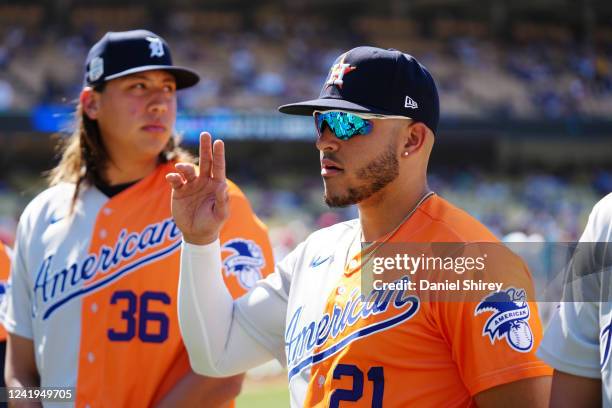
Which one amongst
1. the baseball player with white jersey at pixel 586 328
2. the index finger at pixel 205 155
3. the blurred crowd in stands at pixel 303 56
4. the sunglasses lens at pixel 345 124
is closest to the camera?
the baseball player with white jersey at pixel 586 328

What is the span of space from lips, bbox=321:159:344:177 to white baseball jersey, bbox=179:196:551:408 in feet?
0.72

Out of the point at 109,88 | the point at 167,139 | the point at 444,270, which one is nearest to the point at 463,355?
the point at 444,270

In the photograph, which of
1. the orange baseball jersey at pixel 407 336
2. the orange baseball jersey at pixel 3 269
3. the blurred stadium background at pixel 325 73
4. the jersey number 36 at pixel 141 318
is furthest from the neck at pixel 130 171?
the blurred stadium background at pixel 325 73

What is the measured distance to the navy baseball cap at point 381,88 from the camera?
2.12m

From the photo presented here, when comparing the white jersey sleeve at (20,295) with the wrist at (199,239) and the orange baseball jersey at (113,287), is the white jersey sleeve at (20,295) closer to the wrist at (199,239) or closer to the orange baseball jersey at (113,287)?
the orange baseball jersey at (113,287)

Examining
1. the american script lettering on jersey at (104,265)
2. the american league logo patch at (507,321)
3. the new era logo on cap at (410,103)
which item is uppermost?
the new era logo on cap at (410,103)

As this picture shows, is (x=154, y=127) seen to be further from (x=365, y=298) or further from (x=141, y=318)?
(x=365, y=298)

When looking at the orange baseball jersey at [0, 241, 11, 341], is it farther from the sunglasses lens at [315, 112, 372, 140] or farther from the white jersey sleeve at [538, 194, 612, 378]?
the white jersey sleeve at [538, 194, 612, 378]

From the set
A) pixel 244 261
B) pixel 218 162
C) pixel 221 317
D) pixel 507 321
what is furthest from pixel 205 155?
pixel 507 321

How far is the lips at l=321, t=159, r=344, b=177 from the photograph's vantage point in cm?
217

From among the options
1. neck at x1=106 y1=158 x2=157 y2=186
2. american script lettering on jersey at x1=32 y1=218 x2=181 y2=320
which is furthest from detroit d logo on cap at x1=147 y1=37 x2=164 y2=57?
american script lettering on jersey at x1=32 y1=218 x2=181 y2=320

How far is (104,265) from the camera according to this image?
9.30 ft

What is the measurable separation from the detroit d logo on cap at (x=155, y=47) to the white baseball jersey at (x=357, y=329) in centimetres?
97

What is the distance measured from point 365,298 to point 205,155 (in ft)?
1.98
